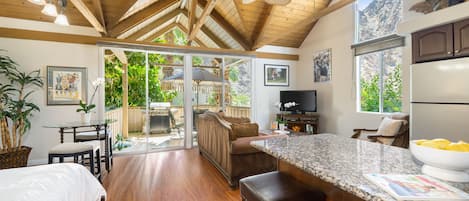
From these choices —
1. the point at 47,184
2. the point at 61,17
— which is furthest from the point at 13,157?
the point at 47,184

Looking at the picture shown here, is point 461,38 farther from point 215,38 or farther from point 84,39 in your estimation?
point 84,39

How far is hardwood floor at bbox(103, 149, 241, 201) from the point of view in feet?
8.64

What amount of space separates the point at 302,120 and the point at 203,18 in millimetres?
3307

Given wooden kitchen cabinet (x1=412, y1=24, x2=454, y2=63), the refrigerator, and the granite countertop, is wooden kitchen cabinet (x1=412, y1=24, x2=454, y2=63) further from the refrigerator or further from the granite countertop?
the granite countertop

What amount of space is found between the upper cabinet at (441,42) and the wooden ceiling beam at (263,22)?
2.74 meters

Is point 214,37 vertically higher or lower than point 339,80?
higher

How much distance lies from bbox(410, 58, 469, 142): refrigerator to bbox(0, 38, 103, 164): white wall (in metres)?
5.72

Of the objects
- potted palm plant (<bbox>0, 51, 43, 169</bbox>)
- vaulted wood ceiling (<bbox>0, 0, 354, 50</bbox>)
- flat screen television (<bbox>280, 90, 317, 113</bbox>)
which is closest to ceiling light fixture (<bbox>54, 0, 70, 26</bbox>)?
vaulted wood ceiling (<bbox>0, 0, 354, 50</bbox>)

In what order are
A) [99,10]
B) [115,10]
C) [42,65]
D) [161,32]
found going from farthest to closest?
[161,32], [115,10], [42,65], [99,10]

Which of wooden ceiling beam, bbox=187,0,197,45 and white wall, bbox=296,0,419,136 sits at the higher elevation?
wooden ceiling beam, bbox=187,0,197,45

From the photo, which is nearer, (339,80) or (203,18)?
(203,18)

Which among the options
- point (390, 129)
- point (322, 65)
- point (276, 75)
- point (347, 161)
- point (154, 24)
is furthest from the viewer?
point (276, 75)

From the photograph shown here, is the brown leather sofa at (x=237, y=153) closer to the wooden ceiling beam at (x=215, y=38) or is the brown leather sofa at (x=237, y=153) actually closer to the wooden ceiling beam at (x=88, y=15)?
the wooden ceiling beam at (x=88, y=15)

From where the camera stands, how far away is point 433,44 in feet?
9.16
